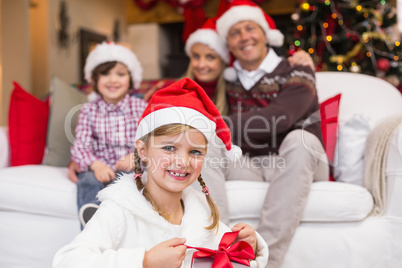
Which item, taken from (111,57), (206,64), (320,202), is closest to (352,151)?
(320,202)

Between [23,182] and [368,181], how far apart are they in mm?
1331

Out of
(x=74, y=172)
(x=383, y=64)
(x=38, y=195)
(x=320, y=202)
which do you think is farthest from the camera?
(x=383, y=64)


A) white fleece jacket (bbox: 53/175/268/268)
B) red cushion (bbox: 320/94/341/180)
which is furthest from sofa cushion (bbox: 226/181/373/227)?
white fleece jacket (bbox: 53/175/268/268)

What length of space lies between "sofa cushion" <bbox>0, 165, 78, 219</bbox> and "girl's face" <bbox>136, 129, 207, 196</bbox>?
66 cm

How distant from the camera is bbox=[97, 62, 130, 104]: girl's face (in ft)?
5.73

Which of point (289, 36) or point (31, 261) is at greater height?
point (289, 36)

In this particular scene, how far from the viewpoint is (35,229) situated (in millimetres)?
1498

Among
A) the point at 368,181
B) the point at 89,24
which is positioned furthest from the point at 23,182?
the point at 89,24

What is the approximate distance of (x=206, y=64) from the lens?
1902mm

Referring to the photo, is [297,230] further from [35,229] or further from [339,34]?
[339,34]

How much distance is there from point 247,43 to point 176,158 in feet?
3.51

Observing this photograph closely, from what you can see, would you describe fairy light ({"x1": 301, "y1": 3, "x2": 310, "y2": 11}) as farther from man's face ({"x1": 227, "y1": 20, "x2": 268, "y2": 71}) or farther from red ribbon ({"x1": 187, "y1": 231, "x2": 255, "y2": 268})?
red ribbon ({"x1": 187, "y1": 231, "x2": 255, "y2": 268})

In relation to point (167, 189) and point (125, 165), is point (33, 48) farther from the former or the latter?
point (167, 189)

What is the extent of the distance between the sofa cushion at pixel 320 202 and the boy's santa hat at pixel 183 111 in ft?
1.56
